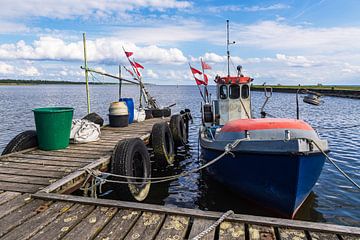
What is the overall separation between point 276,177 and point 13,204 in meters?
4.94

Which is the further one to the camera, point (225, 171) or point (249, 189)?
point (225, 171)

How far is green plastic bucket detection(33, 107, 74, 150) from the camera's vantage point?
7048mm

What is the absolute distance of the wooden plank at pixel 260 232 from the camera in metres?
3.27

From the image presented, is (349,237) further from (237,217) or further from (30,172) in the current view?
(30,172)

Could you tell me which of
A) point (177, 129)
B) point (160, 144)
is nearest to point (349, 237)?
point (160, 144)

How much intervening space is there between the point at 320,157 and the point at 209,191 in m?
3.79

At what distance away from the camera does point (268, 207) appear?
6480 mm

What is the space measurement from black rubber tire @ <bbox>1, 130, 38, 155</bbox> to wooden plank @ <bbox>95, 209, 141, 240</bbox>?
497cm

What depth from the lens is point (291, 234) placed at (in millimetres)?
3314

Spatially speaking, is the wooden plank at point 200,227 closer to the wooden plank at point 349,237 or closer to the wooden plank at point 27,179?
the wooden plank at point 349,237

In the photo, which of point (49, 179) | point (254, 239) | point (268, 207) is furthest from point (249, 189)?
point (49, 179)

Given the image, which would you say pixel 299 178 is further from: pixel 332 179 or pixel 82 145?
pixel 82 145

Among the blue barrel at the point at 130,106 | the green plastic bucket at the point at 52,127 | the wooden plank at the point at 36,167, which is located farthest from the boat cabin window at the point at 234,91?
the wooden plank at the point at 36,167

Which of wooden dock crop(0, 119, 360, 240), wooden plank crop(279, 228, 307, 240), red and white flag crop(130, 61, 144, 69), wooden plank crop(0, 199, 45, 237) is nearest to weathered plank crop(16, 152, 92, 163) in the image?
wooden dock crop(0, 119, 360, 240)
